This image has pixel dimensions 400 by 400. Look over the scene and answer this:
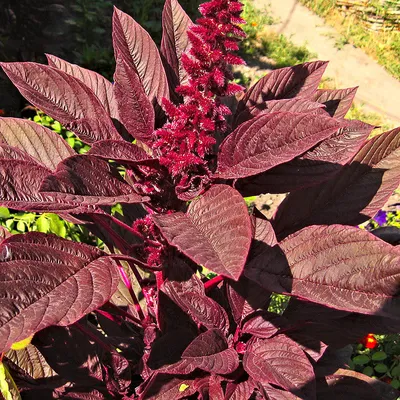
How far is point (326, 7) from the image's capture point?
490 cm

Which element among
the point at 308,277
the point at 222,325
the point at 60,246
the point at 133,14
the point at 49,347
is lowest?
the point at 133,14

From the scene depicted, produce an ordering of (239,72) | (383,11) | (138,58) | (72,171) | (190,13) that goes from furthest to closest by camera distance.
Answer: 1. (383,11)
2. (190,13)
3. (239,72)
4. (138,58)
5. (72,171)

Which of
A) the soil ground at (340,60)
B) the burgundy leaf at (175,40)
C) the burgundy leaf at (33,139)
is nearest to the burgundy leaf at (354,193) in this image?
the burgundy leaf at (175,40)

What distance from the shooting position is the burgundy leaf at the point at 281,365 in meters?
0.85

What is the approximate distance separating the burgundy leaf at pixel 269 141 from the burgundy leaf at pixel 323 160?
11cm

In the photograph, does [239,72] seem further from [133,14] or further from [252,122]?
[252,122]

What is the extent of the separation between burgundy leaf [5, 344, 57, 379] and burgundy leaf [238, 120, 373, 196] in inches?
25.1

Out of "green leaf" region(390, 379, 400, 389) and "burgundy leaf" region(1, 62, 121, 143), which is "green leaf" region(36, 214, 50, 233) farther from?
"green leaf" region(390, 379, 400, 389)

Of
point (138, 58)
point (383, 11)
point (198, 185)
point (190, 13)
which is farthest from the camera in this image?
point (383, 11)

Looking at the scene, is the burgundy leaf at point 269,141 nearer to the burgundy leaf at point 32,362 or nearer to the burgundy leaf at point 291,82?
the burgundy leaf at point 291,82

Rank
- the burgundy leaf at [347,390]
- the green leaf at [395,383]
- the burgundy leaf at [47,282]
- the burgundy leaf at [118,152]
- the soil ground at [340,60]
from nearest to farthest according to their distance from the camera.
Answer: the burgundy leaf at [47,282] < the burgundy leaf at [118,152] < the burgundy leaf at [347,390] < the green leaf at [395,383] < the soil ground at [340,60]

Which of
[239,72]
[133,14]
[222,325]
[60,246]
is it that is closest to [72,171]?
[60,246]

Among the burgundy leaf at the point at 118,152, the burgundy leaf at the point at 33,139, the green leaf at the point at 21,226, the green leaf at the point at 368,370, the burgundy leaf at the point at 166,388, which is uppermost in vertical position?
the burgundy leaf at the point at 118,152

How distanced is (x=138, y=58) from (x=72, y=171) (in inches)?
12.8
